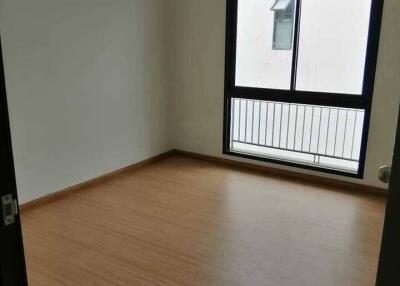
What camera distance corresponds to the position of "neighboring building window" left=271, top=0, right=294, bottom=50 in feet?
12.4

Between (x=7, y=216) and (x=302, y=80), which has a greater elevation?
(x=302, y=80)

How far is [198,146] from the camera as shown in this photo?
15.4ft

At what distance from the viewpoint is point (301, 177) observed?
158 inches

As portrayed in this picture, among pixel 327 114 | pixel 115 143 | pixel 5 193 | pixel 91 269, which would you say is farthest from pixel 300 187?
pixel 5 193

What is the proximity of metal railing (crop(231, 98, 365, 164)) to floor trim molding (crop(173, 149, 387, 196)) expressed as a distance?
0.22 metres

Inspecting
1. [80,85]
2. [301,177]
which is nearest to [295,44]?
[301,177]

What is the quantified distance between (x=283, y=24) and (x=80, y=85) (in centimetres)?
207

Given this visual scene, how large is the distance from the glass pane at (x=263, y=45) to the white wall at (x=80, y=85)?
0.91 m

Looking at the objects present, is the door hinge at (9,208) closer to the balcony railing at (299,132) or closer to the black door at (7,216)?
the black door at (7,216)

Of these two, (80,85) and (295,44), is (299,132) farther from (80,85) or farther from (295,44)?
(80,85)

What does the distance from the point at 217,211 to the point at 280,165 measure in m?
1.23

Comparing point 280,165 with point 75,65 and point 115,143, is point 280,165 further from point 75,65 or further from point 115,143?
point 75,65

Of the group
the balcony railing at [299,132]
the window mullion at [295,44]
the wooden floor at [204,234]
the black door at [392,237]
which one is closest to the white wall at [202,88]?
the balcony railing at [299,132]

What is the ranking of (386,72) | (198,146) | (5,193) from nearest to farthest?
(5,193)
(386,72)
(198,146)
